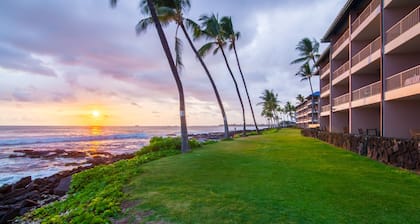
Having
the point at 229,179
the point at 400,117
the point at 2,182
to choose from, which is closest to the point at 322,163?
the point at 229,179

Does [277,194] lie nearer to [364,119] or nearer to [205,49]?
[364,119]

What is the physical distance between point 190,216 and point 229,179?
2.53 meters

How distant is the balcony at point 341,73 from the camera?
18.0 m

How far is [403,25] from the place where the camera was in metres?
10.9

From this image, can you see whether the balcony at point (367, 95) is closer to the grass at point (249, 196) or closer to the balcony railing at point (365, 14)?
the balcony railing at point (365, 14)

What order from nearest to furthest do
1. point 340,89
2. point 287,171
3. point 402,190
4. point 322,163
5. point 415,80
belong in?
1. point 402,190
2. point 287,171
3. point 322,163
4. point 415,80
5. point 340,89

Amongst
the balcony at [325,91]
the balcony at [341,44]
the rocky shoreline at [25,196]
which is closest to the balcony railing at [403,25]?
the balcony at [341,44]

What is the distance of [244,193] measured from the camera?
16.8ft

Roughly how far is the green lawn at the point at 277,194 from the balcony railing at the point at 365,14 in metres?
9.40

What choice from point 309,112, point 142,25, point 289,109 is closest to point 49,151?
point 142,25

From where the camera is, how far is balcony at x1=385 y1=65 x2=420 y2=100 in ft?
32.7

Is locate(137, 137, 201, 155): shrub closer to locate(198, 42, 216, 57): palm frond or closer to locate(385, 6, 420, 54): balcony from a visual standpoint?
locate(198, 42, 216, 57): palm frond

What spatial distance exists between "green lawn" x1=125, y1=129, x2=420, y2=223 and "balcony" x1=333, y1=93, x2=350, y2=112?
10711 millimetres

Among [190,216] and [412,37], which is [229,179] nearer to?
[190,216]
